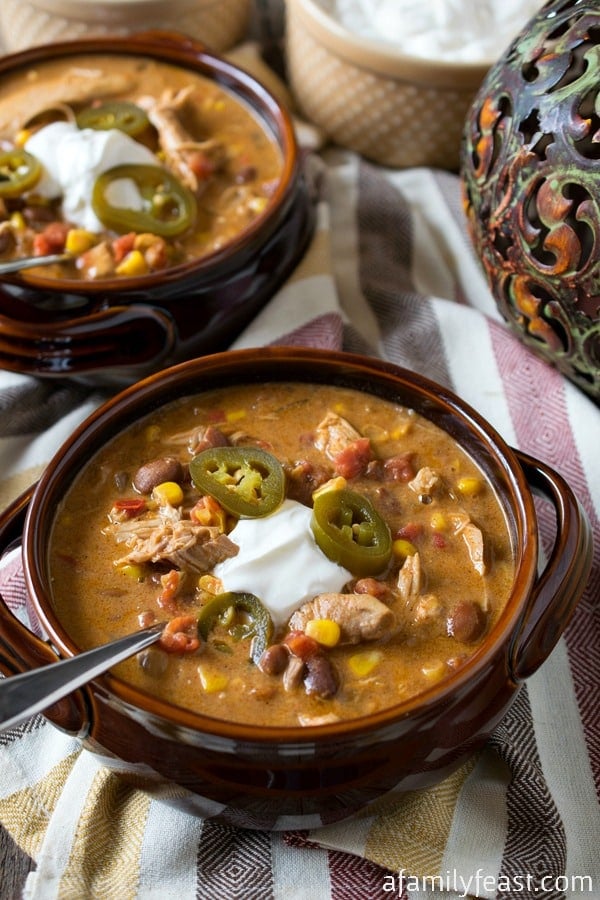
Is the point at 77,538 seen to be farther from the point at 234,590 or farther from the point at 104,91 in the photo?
the point at 104,91

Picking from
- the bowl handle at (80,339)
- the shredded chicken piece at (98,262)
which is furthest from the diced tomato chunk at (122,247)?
the bowl handle at (80,339)

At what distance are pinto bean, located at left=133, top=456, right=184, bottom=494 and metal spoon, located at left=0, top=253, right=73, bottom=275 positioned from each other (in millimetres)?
901

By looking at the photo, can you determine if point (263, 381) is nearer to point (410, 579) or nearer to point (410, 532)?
point (410, 532)

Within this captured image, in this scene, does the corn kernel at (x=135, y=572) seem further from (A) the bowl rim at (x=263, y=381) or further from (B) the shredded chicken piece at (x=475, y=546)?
(B) the shredded chicken piece at (x=475, y=546)

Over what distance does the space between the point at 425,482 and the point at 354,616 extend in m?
0.44

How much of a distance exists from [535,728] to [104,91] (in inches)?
99.2

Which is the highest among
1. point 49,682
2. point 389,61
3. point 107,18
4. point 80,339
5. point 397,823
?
point 389,61

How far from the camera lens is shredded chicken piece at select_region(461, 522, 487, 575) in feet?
7.73

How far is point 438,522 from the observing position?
95.8 inches

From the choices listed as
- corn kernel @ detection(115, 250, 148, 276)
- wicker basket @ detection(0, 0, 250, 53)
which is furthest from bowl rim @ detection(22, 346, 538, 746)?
wicker basket @ detection(0, 0, 250, 53)

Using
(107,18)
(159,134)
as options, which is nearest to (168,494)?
(159,134)

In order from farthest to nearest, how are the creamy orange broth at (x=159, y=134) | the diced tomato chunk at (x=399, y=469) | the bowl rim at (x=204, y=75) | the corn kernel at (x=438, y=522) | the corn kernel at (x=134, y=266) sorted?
the creamy orange broth at (x=159, y=134) < the corn kernel at (x=134, y=266) < the bowl rim at (x=204, y=75) < the diced tomato chunk at (x=399, y=469) < the corn kernel at (x=438, y=522)

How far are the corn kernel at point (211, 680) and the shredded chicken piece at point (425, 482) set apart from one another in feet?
2.12

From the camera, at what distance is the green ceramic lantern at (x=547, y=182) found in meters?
2.73
